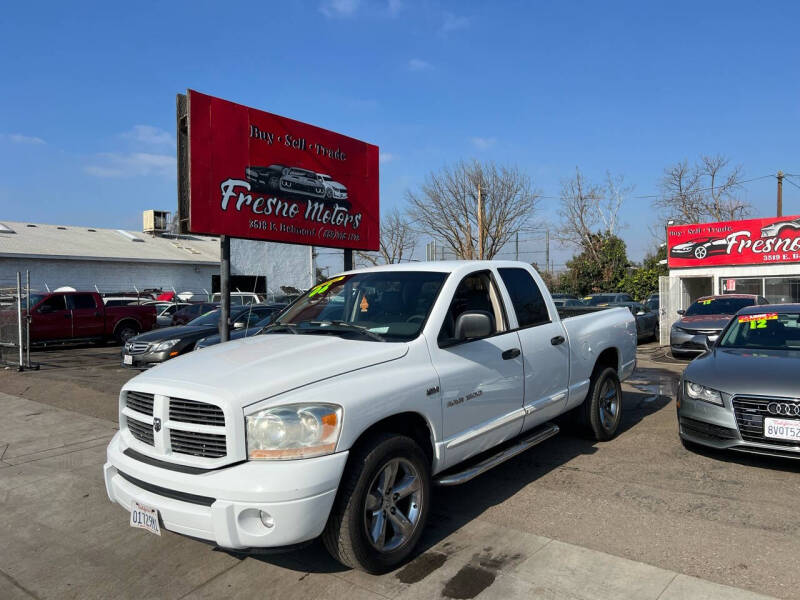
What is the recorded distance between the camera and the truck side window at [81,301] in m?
18.1

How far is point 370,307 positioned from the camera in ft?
14.6

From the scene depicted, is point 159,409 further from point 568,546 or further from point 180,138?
point 180,138

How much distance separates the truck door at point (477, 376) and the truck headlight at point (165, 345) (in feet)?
25.2

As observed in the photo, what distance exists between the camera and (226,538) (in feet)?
9.77

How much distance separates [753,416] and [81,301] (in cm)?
1847

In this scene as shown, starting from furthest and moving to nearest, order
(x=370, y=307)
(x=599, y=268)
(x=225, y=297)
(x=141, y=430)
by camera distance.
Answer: (x=599, y=268) < (x=225, y=297) < (x=370, y=307) < (x=141, y=430)

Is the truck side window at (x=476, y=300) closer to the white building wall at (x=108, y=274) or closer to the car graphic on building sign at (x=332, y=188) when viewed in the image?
the car graphic on building sign at (x=332, y=188)

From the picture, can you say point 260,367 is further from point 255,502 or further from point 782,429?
point 782,429

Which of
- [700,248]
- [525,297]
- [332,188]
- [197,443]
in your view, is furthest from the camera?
[700,248]

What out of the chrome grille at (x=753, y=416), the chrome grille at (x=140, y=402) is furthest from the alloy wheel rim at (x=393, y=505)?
the chrome grille at (x=753, y=416)

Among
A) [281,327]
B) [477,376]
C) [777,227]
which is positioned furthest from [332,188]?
[777,227]

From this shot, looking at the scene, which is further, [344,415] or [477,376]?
[477,376]

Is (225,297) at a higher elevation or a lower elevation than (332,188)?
lower

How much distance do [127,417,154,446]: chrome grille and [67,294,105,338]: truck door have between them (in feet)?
53.8
